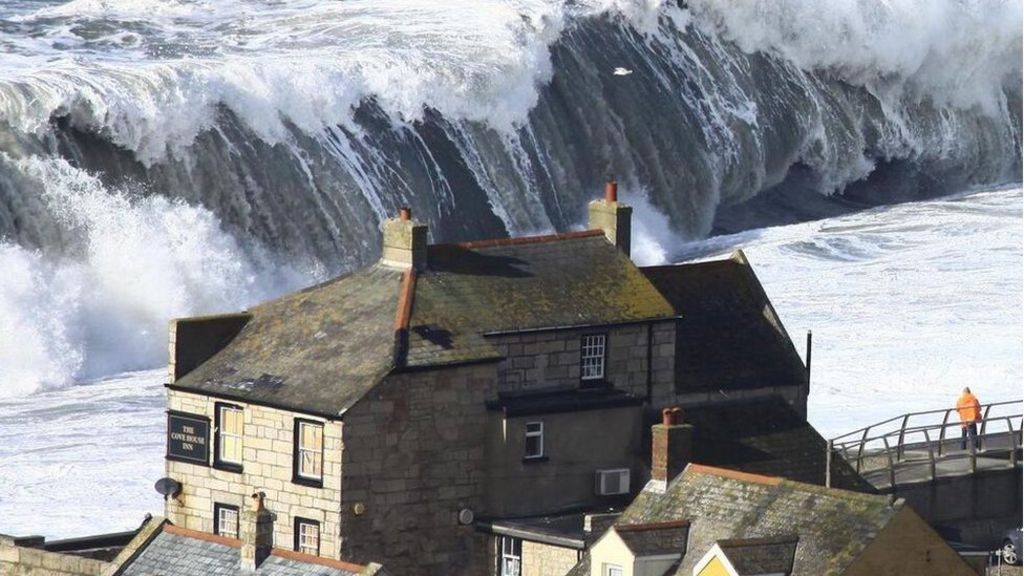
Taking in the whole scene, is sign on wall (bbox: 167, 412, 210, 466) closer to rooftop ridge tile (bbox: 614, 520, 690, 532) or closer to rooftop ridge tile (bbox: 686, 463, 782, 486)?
rooftop ridge tile (bbox: 686, 463, 782, 486)

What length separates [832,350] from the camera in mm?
67125

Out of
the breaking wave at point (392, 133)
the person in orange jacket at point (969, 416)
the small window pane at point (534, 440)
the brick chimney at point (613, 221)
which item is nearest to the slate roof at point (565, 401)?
the small window pane at point (534, 440)

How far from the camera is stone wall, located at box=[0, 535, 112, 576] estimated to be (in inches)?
1655

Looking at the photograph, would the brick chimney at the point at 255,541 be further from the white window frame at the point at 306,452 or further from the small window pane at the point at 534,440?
the small window pane at the point at 534,440

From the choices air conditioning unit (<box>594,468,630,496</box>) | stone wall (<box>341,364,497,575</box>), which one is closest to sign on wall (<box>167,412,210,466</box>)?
stone wall (<box>341,364,497,575</box>)

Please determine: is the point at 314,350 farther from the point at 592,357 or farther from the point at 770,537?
the point at 770,537

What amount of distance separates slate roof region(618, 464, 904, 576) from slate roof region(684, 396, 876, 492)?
13.5 ft

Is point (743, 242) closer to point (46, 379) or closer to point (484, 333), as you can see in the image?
point (46, 379)

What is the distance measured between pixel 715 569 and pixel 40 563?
788 centimetres

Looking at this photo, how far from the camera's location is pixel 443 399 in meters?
43.7

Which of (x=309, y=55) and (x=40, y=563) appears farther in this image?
(x=309, y=55)

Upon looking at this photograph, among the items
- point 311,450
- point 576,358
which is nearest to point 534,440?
point 576,358

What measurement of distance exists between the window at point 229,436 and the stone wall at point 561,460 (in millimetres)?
2715

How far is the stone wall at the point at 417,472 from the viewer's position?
1687 inches
